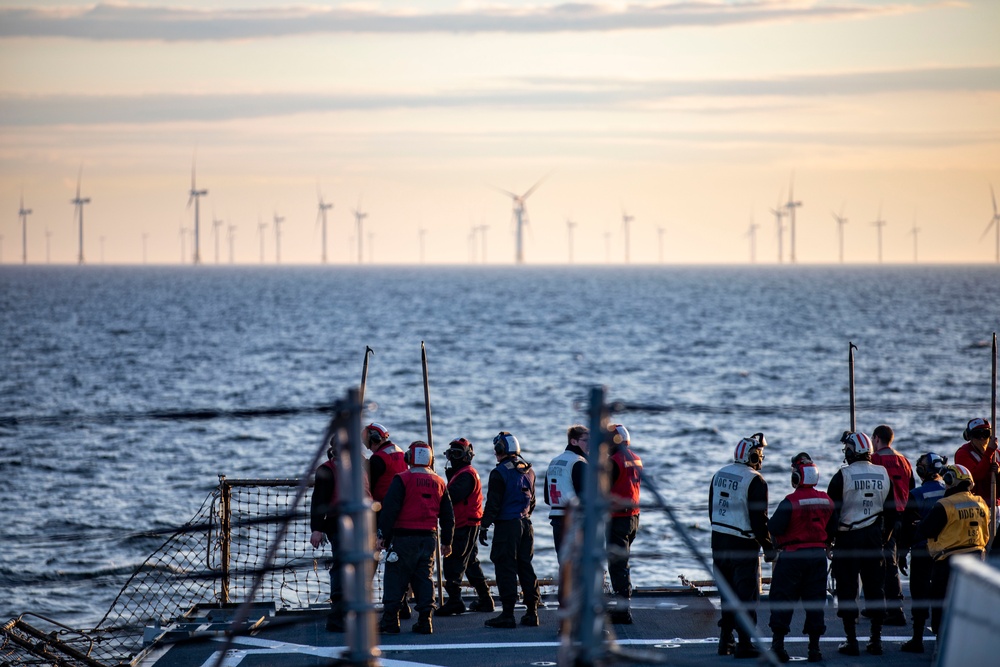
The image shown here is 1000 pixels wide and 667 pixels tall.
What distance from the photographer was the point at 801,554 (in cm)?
1212

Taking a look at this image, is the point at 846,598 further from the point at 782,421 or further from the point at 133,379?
the point at 133,379

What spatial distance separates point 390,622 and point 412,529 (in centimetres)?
109

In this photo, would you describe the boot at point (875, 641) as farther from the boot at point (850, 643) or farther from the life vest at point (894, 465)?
the life vest at point (894, 465)

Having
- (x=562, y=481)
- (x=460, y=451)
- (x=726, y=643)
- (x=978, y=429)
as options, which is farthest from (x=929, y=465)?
(x=460, y=451)

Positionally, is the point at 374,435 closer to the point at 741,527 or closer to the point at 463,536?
the point at 463,536

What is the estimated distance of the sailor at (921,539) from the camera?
1245 cm

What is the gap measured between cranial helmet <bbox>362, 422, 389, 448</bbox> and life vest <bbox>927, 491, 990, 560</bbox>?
584cm

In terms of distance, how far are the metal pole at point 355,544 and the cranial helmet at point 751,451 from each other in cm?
646

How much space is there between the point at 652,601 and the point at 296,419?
1461 inches

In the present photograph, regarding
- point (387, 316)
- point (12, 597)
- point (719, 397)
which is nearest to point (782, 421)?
point (719, 397)

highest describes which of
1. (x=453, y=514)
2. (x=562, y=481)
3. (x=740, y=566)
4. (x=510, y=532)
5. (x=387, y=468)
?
(x=387, y=468)

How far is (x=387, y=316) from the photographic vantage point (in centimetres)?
12294

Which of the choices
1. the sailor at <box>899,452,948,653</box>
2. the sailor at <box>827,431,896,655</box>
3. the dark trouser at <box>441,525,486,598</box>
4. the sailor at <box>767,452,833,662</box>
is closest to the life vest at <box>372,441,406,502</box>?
the dark trouser at <box>441,525,486,598</box>

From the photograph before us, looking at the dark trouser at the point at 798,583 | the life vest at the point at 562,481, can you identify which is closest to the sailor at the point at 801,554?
the dark trouser at the point at 798,583
